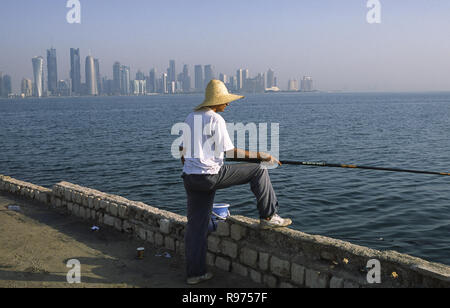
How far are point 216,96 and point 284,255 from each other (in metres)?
2.06

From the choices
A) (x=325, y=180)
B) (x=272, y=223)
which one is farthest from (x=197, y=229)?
(x=325, y=180)

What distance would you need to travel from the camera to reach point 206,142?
4.97 meters

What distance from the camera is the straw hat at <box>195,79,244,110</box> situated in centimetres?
507

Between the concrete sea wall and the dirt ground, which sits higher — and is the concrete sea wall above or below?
above

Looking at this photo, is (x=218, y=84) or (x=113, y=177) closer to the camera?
(x=218, y=84)

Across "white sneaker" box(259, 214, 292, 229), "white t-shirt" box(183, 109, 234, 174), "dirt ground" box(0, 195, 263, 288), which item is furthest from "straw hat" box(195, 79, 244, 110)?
"dirt ground" box(0, 195, 263, 288)

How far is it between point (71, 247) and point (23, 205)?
3.36 m

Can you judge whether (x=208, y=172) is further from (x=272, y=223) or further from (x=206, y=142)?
(x=272, y=223)

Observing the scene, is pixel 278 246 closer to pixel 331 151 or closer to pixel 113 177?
pixel 113 177

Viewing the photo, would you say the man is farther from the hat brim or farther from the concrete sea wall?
the concrete sea wall

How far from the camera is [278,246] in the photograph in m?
5.66

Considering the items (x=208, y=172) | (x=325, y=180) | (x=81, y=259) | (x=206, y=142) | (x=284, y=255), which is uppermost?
(x=206, y=142)

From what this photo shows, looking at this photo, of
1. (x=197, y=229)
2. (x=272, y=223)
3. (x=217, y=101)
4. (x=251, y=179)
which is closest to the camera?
(x=217, y=101)
